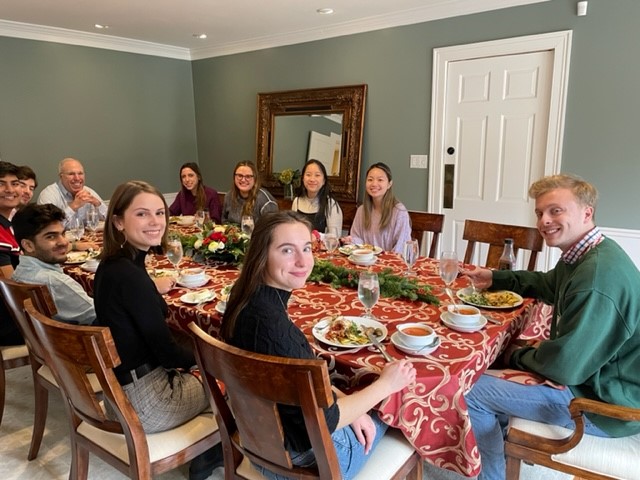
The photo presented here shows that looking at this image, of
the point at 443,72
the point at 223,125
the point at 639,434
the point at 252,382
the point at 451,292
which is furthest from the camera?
the point at 223,125

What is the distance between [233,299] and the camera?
1.25 metres

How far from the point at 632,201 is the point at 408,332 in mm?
2661

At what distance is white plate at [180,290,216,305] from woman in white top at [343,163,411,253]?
1.24 meters

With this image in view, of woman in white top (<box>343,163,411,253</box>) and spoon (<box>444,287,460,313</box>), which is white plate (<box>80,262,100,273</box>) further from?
spoon (<box>444,287,460,313</box>)

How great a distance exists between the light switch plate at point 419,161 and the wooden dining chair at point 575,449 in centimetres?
293

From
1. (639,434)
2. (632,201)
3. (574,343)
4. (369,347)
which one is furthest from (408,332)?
(632,201)

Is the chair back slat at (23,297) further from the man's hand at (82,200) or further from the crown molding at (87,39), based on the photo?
the crown molding at (87,39)

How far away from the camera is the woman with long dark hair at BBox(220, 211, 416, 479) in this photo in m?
1.13

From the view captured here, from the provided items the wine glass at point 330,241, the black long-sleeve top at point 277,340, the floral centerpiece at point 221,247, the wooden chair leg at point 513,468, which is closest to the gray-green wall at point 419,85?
the wine glass at point 330,241

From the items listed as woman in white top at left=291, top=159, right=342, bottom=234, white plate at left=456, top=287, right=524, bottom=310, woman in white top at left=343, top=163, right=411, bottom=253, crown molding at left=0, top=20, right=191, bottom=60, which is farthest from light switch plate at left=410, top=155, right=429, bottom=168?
crown molding at left=0, top=20, right=191, bottom=60

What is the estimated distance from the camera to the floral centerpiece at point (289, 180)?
4.83 m

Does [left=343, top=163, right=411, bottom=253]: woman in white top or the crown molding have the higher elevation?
the crown molding

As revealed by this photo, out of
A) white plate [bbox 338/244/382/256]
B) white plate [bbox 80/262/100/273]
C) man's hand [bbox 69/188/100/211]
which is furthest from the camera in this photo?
man's hand [bbox 69/188/100/211]

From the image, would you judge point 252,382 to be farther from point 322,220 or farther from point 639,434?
point 322,220
